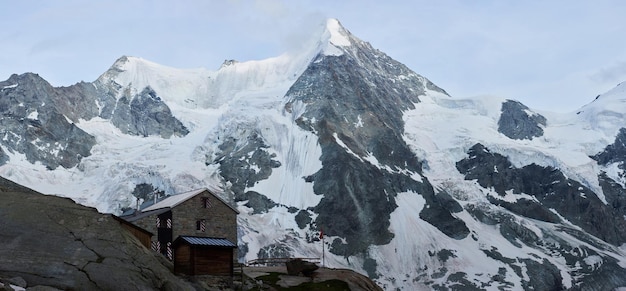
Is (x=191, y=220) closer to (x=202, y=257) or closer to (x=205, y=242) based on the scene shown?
(x=205, y=242)

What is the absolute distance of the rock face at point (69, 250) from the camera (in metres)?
39.6

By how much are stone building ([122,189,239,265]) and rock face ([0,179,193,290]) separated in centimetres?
2929

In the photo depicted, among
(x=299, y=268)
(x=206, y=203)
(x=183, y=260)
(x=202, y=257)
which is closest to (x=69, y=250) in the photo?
(x=183, y=260)

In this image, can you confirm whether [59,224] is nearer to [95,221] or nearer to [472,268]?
[95,221]

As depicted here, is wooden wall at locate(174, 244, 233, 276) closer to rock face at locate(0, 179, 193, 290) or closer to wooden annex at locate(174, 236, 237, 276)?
wooden annex at locate(174, 236, 237, 276)

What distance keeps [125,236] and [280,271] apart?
2982cm

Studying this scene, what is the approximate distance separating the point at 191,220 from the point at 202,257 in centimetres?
2253

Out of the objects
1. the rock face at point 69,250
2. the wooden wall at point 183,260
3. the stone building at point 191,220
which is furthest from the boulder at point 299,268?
the rock face at point 69,250

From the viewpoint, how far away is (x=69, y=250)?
137ft

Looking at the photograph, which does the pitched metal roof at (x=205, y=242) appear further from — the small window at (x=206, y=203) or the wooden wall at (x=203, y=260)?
the small window at (x=206, y=203)

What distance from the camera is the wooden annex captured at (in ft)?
178

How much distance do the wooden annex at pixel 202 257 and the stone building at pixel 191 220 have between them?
65.8 feet

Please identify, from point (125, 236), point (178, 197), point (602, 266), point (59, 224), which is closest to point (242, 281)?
point (125, 236)

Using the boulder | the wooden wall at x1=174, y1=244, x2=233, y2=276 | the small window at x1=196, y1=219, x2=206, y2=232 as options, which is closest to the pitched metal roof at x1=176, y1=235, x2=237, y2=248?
the wooden wall at x1=174, y1=244, x2=233, y2=276
